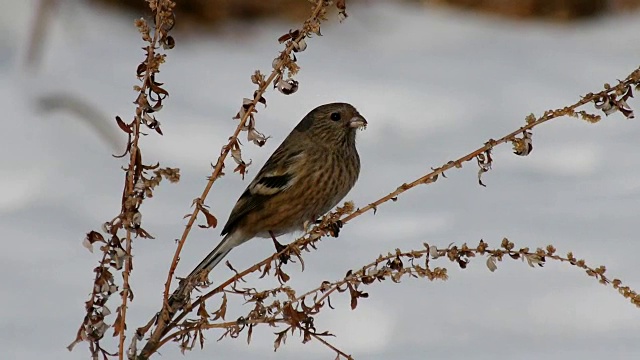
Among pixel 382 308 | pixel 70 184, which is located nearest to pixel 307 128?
pixel 382 308

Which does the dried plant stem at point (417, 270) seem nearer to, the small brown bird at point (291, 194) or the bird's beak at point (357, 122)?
the small brown bird at point (291, 194)

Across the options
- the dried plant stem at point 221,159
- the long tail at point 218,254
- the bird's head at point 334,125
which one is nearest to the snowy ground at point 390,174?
the long tail at point 218,254

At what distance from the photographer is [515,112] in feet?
28.6

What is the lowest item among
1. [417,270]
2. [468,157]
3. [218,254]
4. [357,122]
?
[417,270]

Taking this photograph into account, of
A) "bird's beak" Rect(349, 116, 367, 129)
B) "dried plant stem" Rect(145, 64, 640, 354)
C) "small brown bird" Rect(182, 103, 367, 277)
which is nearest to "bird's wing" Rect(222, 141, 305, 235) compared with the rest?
"small brown bird" Rect(182, 103, 367, 277)

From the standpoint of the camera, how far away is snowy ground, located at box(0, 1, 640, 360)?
4910mm

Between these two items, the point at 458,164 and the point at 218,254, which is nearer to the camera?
the point at 458,164

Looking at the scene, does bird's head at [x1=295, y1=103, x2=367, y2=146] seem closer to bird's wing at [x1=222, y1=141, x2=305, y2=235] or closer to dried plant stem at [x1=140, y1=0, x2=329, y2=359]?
bird's wing at [x1=222, y1=141, x2=305, y2=235]

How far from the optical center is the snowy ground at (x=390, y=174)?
4910 millimetres

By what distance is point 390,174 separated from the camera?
25.3 feet

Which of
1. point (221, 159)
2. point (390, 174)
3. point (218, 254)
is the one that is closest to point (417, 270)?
point (221, 159)

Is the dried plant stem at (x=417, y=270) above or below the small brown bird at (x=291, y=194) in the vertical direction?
below

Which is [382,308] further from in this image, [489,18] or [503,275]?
[489,18]

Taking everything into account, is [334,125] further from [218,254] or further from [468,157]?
[468,157]
